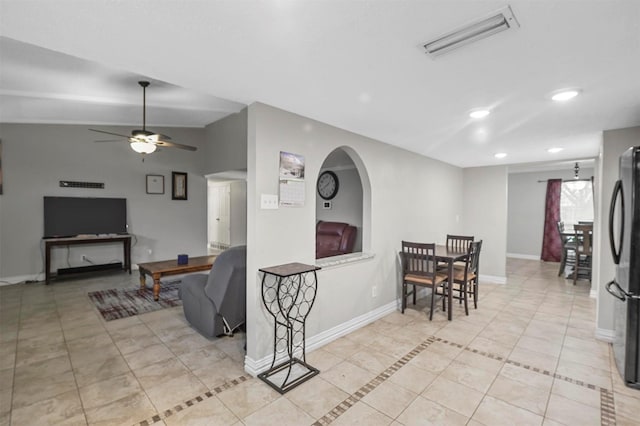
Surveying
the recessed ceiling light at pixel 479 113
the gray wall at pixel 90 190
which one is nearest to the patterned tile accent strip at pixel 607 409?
the recessed ceiling light at pixel 479 113

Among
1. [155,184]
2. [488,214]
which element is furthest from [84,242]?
[488,214]

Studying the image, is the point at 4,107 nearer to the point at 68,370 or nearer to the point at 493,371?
the point at 68,370

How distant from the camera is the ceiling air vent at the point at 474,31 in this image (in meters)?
1.34

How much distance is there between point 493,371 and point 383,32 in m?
2.69

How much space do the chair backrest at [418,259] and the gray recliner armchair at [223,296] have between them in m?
2.05

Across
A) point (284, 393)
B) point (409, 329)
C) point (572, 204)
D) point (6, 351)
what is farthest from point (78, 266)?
point (572, 204)

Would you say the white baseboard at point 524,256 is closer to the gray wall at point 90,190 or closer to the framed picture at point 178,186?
the gray wall at point 90,190

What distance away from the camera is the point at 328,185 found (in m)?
6.34

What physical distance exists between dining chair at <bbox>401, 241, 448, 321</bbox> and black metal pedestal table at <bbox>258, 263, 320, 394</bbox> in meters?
1.53

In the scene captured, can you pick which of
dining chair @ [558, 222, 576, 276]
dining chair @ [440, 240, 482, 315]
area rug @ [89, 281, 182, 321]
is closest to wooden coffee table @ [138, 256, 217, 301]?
area rug @ [89, 281, 182, 321]

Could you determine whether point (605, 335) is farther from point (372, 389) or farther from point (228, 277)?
point (228, 277)

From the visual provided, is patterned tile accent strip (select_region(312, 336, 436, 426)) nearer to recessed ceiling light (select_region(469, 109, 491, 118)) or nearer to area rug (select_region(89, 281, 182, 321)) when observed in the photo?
recessed ceiling light (select_region(469, 109, 491, 118))

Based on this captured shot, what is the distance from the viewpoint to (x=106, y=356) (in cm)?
269

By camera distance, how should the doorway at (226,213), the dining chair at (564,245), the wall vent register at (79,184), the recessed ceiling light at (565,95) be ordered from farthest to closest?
1. the doorway at (226,213)
2. the dining chair at (564,245)
3. the wall vent register at (79,184)
4. the recessed ceiling light at (565,95)
